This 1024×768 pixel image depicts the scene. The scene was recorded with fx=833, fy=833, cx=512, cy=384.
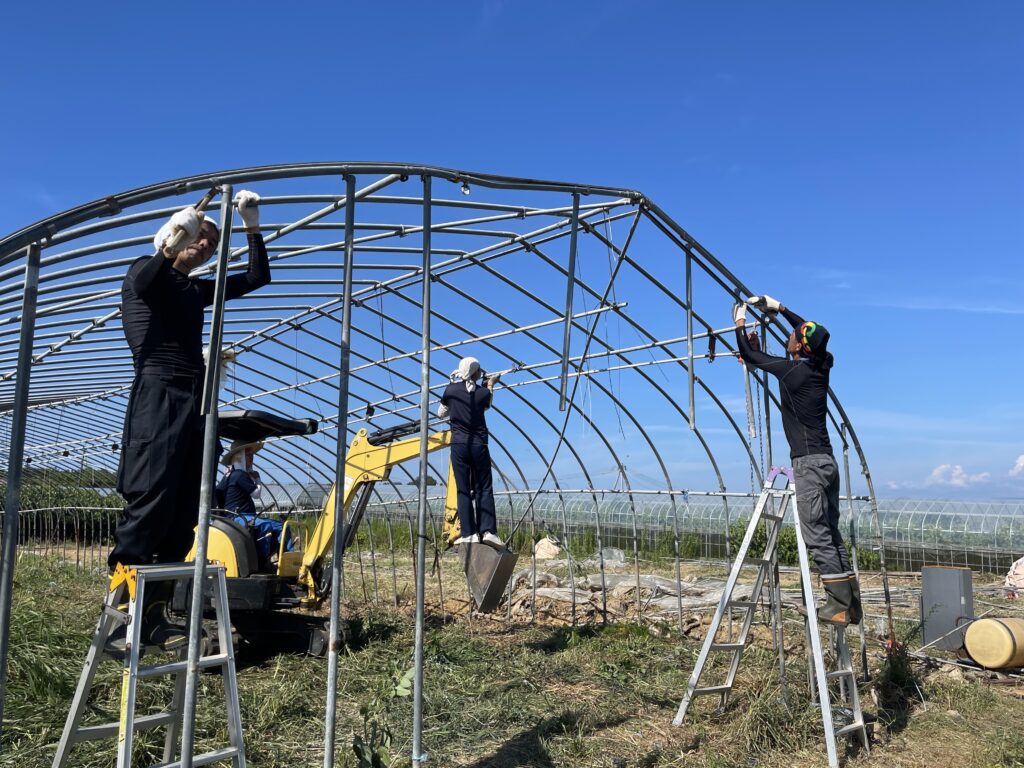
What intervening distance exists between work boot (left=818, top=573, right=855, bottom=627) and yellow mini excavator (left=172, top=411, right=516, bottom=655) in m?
2.98

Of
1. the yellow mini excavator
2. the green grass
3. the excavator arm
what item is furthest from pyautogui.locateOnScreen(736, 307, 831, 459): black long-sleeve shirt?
the excavator arm

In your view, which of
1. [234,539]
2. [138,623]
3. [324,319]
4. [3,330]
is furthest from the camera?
[324,319]

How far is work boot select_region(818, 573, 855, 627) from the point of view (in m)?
6.30

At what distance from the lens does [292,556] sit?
352 inches

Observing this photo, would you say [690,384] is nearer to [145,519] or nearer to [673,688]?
[673,688]

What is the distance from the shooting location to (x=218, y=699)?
6336mm

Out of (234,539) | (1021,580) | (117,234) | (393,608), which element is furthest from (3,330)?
(1021,580)

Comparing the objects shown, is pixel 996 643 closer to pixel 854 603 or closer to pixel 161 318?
pixel 854 603

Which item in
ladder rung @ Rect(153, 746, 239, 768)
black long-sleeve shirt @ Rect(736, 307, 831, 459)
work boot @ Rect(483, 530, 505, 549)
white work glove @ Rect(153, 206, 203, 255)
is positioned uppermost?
white work glove @ Rect(153, 206, 203, 255)

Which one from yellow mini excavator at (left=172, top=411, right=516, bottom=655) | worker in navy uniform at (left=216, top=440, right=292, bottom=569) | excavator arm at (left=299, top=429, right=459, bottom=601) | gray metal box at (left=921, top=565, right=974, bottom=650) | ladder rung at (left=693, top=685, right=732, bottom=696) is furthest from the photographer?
gray metal box at (left=921, top=565, right=974, bottom=650)

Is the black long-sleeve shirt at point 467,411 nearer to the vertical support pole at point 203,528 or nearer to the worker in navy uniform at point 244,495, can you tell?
the worker in navy uniform at point 244,495

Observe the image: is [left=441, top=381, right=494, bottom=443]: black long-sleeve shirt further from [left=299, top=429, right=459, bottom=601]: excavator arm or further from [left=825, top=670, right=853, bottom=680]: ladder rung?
[left=825, top=670, right=853, bottom=680]: ladder rung

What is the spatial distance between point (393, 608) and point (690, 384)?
687cm

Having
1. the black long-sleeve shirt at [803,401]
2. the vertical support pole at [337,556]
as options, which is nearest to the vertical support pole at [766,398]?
the black long-sleeve shirt at [803,401]
